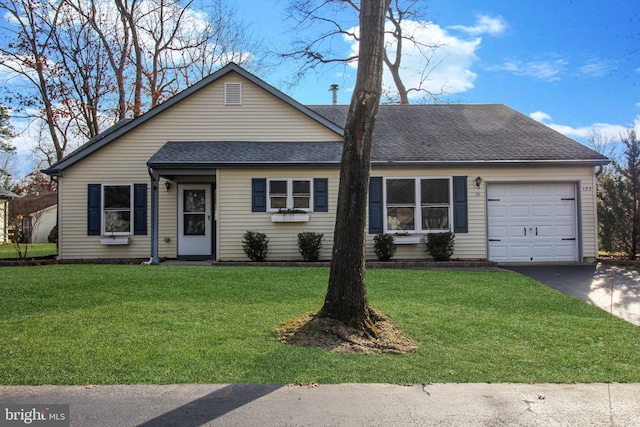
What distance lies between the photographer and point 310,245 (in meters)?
11.6

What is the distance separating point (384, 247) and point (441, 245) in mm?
1549

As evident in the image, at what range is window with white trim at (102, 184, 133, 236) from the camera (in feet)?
41.6

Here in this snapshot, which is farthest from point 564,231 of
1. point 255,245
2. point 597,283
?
point 255,245

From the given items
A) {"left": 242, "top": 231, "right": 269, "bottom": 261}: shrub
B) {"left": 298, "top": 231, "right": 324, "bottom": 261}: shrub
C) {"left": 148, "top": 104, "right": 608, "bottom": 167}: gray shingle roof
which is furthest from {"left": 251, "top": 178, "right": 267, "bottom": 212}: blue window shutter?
{"left": 298, "top": 231, "right": 324, "bottom": 261}: shrub

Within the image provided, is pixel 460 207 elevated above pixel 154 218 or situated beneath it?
elevated above

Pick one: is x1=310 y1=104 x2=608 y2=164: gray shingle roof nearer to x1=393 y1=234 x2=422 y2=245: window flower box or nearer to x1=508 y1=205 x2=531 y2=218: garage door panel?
x1=508 y1=205 x2=531 y2=218: garage door panel

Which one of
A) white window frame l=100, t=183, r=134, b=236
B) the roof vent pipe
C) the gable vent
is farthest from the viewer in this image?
the roof vent pipe

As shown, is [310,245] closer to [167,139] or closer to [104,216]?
[167,139]

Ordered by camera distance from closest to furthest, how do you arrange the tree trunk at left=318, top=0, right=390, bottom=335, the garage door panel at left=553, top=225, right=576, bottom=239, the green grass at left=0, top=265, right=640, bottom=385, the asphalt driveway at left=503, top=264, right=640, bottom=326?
Answer: the green grass at left=0, top=265, right=640, bottom=385 < the tree trunk at left=318, top=0, right=390, bottom=335 < the asphalt driveway at left=503, top=264, right=640, bottom=326 < the garage door panel at left=553, top=225, right=576, bottom=239

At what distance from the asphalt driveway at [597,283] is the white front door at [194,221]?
8489 millimetres

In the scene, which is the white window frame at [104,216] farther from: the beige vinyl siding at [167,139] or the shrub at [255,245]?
the shrub at [255,245]

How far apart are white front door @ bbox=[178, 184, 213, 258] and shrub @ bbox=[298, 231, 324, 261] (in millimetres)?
3044

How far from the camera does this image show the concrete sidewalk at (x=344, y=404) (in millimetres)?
3270

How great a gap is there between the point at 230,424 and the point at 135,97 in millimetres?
24008
